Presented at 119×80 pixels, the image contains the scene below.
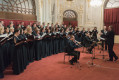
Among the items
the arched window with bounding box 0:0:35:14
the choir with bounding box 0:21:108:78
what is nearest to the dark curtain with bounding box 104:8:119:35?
the choir with bounding box 0:21:108:78

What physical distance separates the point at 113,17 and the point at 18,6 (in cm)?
1091

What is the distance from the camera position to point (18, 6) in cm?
1205

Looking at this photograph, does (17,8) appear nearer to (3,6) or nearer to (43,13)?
(3,6)

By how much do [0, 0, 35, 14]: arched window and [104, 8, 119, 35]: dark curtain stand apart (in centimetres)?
897

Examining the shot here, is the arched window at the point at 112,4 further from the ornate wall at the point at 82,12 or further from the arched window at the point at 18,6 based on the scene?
the arched window at the point at 18,6

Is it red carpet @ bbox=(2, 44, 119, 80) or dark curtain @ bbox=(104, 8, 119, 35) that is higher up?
dark curtain @ bbox=(104, 8, 119, 35)

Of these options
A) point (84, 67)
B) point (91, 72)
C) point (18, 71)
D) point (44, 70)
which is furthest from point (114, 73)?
point (18, 71)

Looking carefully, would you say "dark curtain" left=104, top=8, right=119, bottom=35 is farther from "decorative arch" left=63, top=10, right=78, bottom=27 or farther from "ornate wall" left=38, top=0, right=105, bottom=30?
"decorative arch" left=63, top=10, right=78, bottom=27

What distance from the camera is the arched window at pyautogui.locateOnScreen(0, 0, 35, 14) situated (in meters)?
10.8

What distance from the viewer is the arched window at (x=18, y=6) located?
1082 cm

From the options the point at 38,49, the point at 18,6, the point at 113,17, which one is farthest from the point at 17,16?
the point at 113,17

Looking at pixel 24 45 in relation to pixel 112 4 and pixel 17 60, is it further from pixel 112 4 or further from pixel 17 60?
pixel 112 4

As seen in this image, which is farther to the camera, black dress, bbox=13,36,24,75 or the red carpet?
black dress, bbox=13,36,24,75

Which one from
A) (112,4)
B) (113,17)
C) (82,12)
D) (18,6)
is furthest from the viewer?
(82,12)
